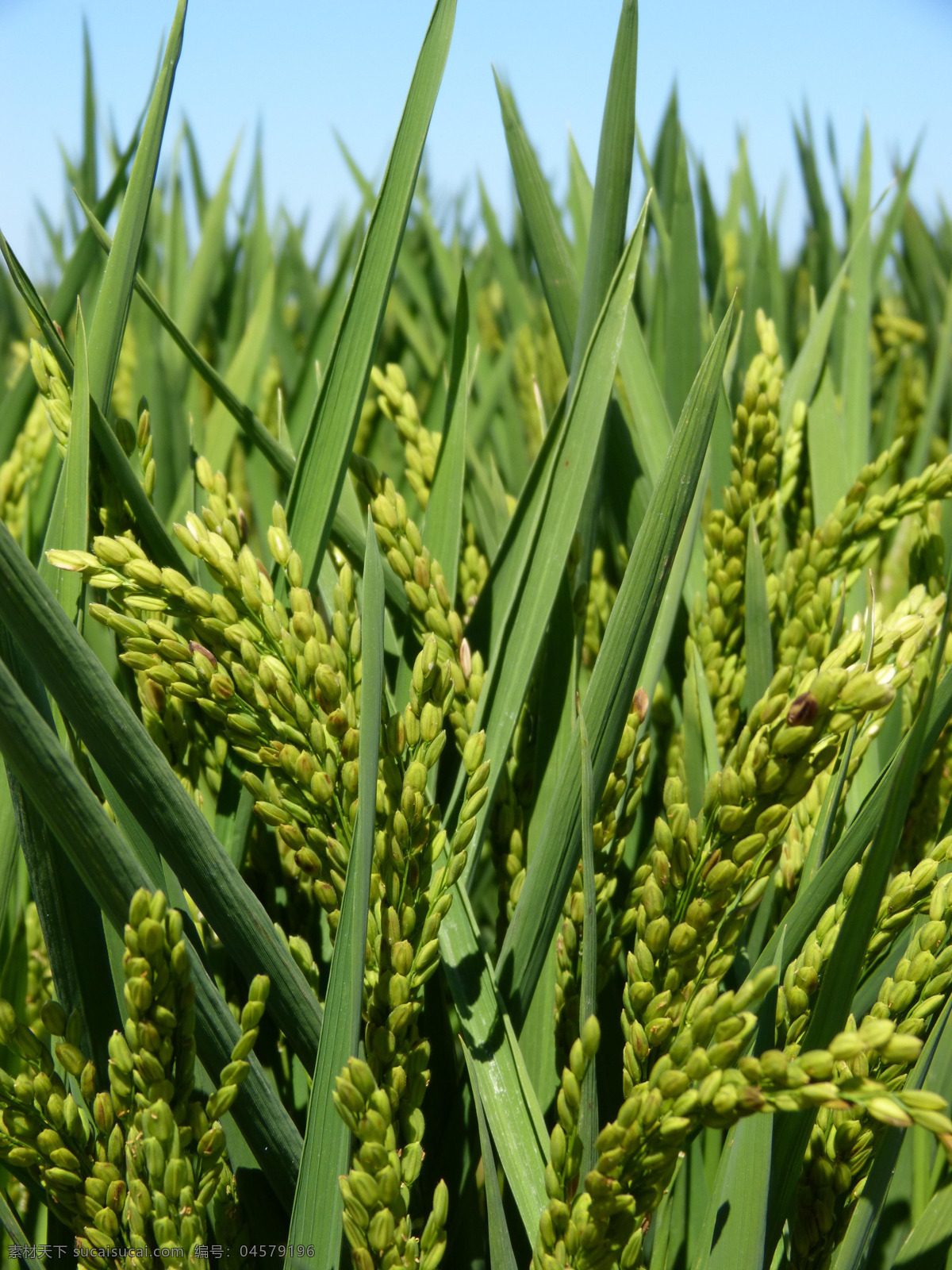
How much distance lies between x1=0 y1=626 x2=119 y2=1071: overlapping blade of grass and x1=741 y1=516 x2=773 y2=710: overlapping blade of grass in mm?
506

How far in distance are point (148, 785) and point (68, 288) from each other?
2.73 feet

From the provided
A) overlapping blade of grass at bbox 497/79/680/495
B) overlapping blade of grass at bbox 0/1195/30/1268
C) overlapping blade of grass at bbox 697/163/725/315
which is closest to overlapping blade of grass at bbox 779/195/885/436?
overlapping blade of grass at bbox 497/79/680/495

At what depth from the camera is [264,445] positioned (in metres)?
0.70

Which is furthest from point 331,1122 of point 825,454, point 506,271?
point 506,271

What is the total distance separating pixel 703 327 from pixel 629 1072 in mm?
993

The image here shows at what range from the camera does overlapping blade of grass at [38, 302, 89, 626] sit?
0.55m

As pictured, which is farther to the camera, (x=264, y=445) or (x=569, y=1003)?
(x=264, y=445)

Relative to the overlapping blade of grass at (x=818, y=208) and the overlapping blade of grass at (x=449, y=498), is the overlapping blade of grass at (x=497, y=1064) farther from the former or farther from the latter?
the overlapping blade of grass at (x=818, y=208)

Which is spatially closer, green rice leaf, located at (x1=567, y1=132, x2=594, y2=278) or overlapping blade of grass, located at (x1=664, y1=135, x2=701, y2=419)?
overlapping blade of grass, located at (x1=664, y1=135, x2=701, y2=419)

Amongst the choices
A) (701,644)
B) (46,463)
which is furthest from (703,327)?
(46,463)

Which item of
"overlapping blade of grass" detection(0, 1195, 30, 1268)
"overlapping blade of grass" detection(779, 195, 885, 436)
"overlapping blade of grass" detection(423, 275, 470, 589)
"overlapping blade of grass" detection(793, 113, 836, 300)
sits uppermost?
"overlapping blade of grass" detection(793, 113, 836, 300)

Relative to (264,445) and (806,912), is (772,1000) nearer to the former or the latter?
(806,912)

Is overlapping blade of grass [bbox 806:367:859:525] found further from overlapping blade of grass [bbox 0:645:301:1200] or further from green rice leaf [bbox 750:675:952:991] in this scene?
overlapping blade of grass [bbox 0:645:301:1200]

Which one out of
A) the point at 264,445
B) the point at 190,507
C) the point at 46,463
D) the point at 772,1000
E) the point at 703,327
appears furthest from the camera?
the point at 703,327
